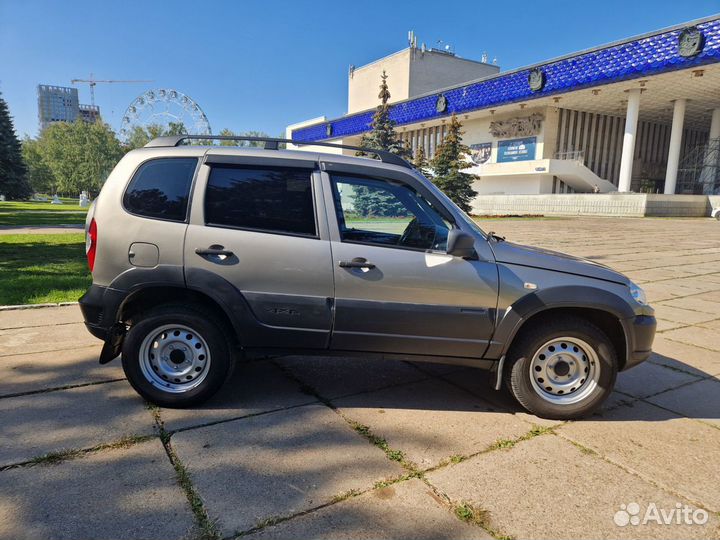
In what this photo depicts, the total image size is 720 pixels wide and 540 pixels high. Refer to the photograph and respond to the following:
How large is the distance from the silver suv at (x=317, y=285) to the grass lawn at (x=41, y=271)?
3901 millimetres

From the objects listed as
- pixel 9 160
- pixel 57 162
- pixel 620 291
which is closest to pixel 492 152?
pixel 9 160

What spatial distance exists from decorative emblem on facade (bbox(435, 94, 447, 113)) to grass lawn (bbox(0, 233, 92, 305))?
1736 inches

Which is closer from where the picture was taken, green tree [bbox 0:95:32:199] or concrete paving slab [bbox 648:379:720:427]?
concrete paving slab [bbox 648:379:720:427]

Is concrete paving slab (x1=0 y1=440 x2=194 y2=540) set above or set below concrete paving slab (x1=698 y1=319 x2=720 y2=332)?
below

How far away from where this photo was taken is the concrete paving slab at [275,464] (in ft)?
7.80

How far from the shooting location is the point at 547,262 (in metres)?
3.43

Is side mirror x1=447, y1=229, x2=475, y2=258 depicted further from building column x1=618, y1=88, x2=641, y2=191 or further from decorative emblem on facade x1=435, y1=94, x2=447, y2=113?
decorative emblem on facade x1=435, y1=94, x2=447, y2=113

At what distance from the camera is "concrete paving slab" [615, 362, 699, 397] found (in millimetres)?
4070

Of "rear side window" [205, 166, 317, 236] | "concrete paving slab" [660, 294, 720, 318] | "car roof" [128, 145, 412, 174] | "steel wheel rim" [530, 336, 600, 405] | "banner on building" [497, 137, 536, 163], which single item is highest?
"banner on building" [497, 137, 536, 163]

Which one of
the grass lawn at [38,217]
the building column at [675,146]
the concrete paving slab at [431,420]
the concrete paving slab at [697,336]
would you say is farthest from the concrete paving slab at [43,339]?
the building column at [675,146]

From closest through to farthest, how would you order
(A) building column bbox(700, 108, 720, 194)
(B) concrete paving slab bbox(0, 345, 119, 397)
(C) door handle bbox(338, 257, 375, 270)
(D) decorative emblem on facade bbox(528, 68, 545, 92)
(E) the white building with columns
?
(C) door handle bbox(338, 257, 375, 270), (B) concrete paving slab bbox(0, 345, 119, 397), (E) the white building with columns, (D) decorative emblem on facade bbox(528, 68, 545, 92), (A) building column bbox(700, 108, 720, 194)

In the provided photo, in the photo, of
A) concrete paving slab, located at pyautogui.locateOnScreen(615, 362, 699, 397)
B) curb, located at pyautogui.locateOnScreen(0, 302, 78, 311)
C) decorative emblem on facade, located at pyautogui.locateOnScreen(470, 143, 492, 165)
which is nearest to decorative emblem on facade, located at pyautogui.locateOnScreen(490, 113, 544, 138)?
decorative emblem on facade, located at pyautogui.locateOnScreen(470, 143, 492, 165)

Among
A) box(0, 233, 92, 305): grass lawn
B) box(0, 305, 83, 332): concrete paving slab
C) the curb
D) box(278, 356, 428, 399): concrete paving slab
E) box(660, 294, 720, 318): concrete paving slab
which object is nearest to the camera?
box(278, 356, 428, 399): concrete paving slab

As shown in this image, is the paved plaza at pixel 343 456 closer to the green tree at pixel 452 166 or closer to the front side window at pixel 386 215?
the front side window at pixel 386 215
